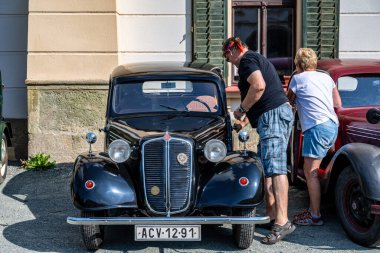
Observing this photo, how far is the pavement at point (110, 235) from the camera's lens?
16.8 feet

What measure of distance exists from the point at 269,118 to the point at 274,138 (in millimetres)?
188

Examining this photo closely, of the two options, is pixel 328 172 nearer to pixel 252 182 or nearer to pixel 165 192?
pixel 252 182

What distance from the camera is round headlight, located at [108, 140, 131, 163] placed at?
5023 millimetres

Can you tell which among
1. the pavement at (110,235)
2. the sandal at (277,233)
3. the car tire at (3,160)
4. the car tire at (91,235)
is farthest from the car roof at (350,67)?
the car tire at (3,160)

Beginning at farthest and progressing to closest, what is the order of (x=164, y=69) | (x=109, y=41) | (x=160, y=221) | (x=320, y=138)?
(x=109, y=41) → (x=164, y=69) → (x=320, y=138) → (x=160, y=221)

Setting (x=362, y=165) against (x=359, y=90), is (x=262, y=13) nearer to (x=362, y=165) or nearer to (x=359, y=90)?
(x=359, y=90)

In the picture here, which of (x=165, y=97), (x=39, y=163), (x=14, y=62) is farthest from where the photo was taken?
(x=14, y=62)

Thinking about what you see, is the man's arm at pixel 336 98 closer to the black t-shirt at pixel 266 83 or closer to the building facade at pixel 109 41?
the black t-shirt at pixel 266 83

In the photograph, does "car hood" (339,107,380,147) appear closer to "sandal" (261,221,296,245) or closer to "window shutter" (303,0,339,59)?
"sandal" (261,221,296,245)

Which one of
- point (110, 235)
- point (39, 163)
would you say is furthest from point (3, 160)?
point (110, 235)

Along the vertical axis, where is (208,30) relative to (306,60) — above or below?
above

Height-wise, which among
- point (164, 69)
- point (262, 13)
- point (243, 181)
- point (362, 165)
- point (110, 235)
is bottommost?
point (110, 235)

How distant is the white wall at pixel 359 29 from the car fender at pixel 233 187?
5.09 meters

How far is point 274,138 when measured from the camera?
5.39 metres
